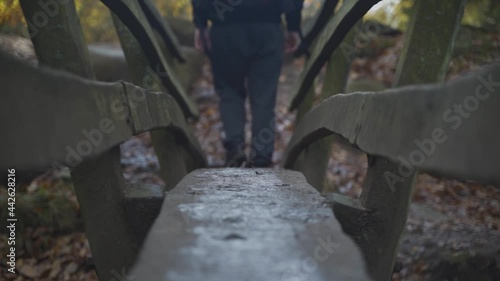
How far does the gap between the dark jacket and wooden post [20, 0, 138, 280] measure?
209cm

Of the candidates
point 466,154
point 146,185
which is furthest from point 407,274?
point 466,154

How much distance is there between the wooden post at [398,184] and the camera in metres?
1.78

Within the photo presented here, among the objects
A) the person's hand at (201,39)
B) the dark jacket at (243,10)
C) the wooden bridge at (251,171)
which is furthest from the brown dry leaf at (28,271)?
the dark jacket at (243,10)

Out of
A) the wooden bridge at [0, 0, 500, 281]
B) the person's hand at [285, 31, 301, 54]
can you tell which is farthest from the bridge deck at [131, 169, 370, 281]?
the person's hand at [285, 31, 301, 54]

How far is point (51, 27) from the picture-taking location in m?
1.69

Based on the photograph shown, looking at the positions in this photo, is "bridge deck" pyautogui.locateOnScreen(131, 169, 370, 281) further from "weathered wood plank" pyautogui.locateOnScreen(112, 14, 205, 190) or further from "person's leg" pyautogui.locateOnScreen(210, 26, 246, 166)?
"person's leg" pyautogui.locateOnScreen(210, 26, 246, 166)

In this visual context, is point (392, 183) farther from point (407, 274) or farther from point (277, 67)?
point (277, 67)

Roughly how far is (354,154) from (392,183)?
4417 mm

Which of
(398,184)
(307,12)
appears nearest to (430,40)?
(398,184)

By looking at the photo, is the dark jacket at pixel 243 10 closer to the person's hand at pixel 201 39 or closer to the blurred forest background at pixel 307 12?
the person's hand at pixel 201 39

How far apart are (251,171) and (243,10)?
182 cm

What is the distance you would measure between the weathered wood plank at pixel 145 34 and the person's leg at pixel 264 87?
2.54 feet

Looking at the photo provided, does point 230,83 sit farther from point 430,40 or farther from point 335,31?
point 430,40

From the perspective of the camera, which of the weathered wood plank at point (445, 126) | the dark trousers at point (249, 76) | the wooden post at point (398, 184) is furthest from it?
the dark trousers at point (249, 76)
